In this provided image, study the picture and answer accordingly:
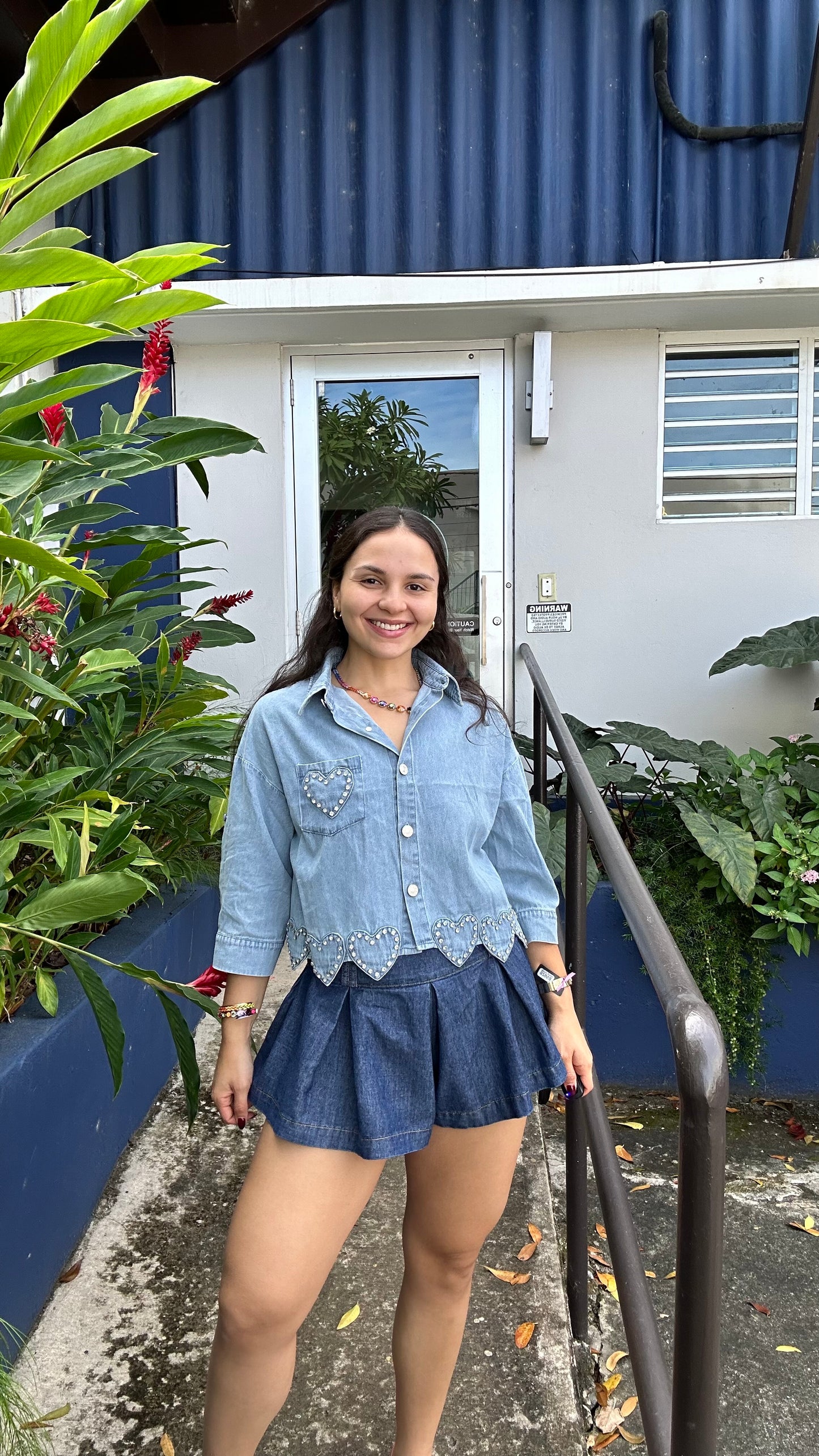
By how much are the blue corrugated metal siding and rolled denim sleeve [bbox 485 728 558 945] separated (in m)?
2.81

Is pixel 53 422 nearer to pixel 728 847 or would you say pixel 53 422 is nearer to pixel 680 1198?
pixel 680 1198

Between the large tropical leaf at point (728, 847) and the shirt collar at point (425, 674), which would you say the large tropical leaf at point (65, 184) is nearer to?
the shirt collar at point (425, 674)

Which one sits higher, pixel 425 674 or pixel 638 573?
pixel 638 573

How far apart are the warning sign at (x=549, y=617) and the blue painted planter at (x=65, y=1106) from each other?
6.35ft

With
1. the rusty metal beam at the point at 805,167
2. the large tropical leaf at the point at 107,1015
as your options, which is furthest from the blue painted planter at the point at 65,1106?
the rusty metal beam at the point at 805,167

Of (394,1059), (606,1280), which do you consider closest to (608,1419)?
(606,1280)

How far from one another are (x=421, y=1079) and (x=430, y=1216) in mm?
226

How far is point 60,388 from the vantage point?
1356mm

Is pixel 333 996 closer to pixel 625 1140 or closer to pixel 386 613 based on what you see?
pixel 386 613

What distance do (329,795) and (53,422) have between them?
837 millimetres

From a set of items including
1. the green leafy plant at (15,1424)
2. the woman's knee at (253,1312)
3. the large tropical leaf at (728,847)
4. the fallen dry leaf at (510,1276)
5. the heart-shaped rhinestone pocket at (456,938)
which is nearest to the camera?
the green leafy plant at (15,1424)

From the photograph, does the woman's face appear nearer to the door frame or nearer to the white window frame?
the door frame

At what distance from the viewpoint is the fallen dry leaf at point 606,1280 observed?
2.09 meters

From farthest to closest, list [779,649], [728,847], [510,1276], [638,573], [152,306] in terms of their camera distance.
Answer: [638,573] < [779,649] < [728,847] < [510,1276] < [152,306]
